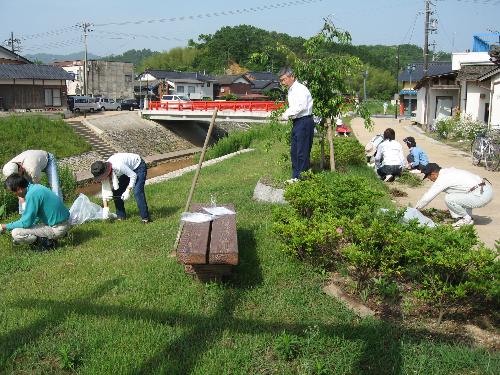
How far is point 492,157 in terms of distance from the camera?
514 inches

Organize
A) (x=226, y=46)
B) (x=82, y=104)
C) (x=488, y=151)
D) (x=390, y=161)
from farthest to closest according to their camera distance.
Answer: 1. (x=226, y=46)
2. (x=82, y=104)
3. (x=488, y=151)
4. (x=390, y=161)

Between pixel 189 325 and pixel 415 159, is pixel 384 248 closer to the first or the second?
pixel 189 325

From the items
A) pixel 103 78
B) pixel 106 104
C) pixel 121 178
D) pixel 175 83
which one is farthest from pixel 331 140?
pixel 175 83

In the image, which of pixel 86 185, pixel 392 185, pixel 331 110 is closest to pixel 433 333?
pixel 331 110

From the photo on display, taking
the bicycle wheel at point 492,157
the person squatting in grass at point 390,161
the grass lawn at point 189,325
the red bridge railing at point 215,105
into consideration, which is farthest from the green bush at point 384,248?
the red bridge railing at point 215,105

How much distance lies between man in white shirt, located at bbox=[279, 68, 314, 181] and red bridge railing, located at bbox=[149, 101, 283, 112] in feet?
61.1

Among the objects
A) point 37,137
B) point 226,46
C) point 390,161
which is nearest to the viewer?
point 390,161

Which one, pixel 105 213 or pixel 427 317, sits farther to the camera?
pixel 105 213

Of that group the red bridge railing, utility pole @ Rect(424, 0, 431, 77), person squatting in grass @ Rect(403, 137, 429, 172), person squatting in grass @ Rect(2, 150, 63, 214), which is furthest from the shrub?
utility pole @ Rect(424, 0, 431, 77)

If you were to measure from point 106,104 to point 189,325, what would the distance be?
43.3m

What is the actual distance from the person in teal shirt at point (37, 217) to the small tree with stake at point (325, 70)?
4560mm

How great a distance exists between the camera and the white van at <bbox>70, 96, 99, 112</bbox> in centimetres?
→ 4137

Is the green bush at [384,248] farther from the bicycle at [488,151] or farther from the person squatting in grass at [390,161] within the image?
the bicycle at [488,151]

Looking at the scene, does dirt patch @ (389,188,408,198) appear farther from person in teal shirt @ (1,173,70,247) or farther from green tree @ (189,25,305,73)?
green tree @ (189,25,305,73)
